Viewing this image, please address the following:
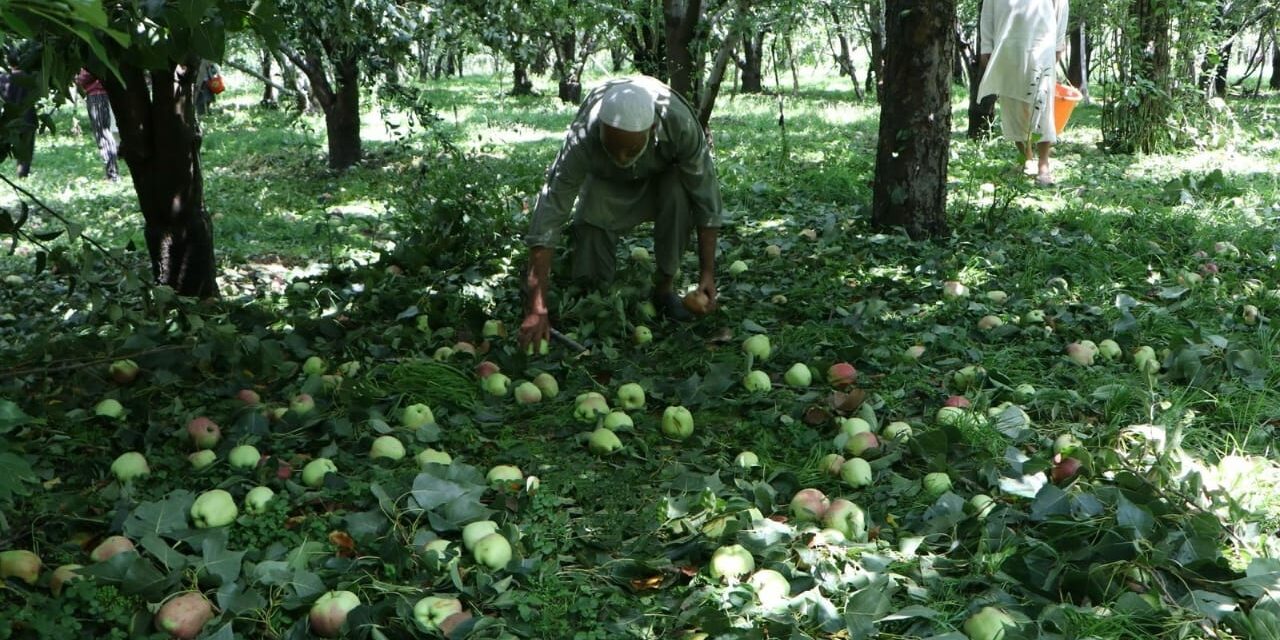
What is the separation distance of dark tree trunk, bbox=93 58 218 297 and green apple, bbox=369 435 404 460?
1.96 m

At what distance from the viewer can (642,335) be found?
3939 mm

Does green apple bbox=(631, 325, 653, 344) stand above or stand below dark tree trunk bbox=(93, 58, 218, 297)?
below

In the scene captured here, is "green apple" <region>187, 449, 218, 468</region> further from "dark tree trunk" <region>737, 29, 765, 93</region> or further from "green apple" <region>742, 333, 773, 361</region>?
"dark tree trunk" <region>737, 29, 765, 93</region>

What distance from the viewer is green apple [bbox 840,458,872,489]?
2.79 metres

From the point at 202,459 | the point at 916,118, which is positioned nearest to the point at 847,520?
the point at 202,459

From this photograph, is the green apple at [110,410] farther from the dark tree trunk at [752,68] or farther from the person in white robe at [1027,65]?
the dark tree trunk at [752,68]

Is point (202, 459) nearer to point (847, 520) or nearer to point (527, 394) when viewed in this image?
point (527, 394)

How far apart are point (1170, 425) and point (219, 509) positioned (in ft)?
8.45

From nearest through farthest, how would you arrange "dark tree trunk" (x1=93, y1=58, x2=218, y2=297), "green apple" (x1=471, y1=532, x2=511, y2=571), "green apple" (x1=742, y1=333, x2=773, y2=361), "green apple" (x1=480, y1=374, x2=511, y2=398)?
"green apple" (x1=471, y1=532, x2=511, y2=571) → "green apple" (x1=480, y1=374, x2=511, y2=398) → "green apple" (x1=742, y1=333, x2=773, y2=361) → "dark tree trunk" (x1=93, y1=58, x2=218, y2=297)

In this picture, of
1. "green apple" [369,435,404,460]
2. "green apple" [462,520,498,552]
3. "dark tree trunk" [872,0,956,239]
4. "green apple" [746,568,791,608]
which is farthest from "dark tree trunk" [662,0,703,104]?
"green apple" [746,568,791,608]

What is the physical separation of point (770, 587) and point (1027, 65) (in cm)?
551

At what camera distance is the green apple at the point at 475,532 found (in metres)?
2.40

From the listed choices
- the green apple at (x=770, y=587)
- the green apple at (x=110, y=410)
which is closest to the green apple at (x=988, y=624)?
the green apple at (x=770, y=587)

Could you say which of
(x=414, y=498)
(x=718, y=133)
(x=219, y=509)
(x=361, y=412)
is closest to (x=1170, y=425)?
(x=414, y=498)
